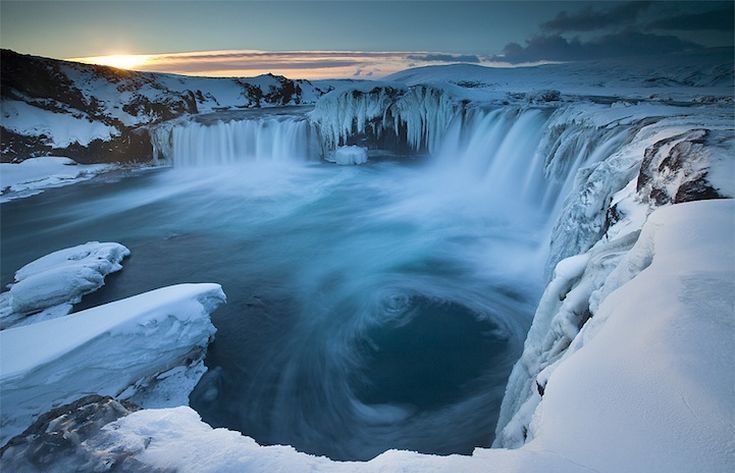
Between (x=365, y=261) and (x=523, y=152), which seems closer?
(x=365, y=261)

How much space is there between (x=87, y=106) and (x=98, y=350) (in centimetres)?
2526

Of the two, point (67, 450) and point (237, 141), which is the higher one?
point (237, 141)

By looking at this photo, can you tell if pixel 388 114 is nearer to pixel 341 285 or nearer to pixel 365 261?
pixel 365 261

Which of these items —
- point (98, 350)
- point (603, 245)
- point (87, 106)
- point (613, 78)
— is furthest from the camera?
point (613, 78)

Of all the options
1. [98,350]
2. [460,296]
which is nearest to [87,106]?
[98,350]

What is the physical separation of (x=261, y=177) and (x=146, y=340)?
1273 cm

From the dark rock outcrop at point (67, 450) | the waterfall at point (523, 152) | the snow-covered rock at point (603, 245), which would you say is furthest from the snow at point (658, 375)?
the waterfall at point (523, 152)

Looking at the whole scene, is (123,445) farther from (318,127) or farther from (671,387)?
(318,127)

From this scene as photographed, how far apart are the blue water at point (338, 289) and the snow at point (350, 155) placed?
2.64 metres

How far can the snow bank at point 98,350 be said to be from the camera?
3664mm

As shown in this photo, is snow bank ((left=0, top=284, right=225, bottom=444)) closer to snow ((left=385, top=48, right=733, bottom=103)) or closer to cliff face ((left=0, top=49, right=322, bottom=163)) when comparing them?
snow ((left=385, top=48, right=733, bottom=103))

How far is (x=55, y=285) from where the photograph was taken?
257 inches

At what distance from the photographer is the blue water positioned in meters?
4.64

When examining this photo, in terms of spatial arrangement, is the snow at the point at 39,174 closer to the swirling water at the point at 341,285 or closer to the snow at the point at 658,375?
the swirling water at the point at 341,285
